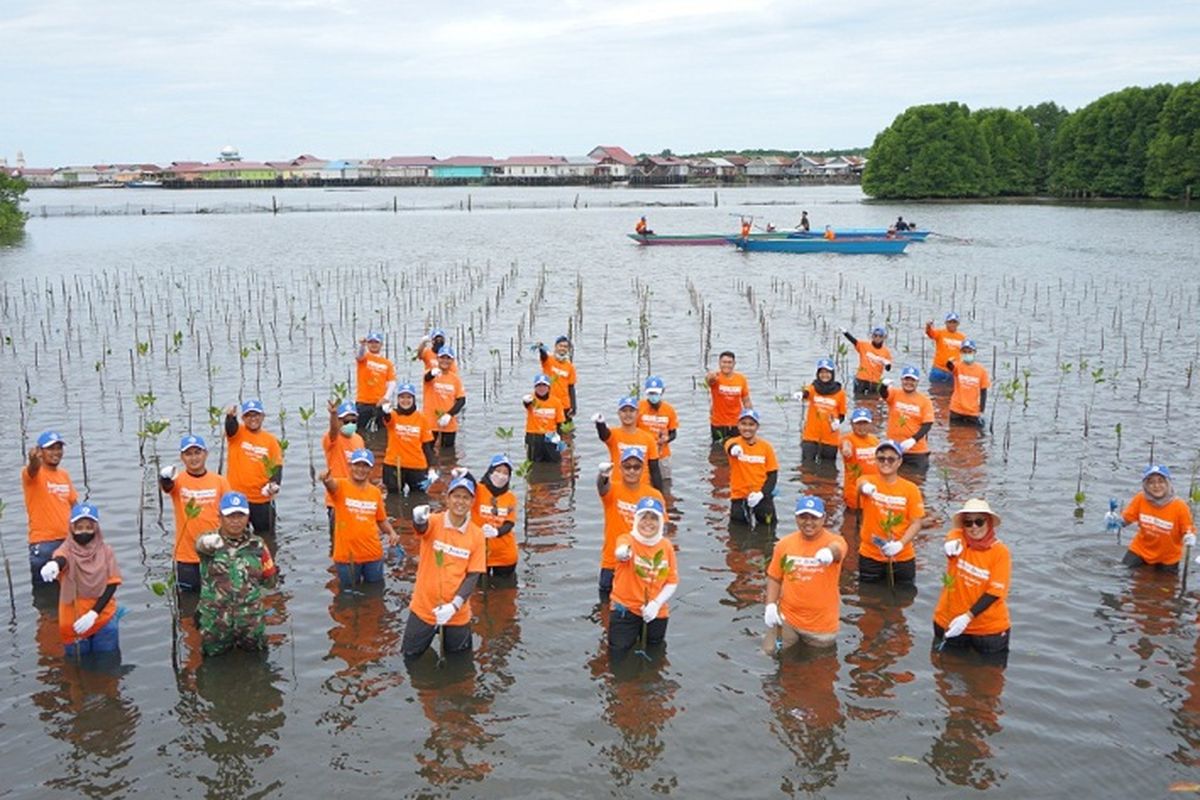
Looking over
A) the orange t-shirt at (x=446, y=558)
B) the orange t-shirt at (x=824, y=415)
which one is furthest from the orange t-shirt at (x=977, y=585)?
the orange t-shirt at (x=824, y=415)

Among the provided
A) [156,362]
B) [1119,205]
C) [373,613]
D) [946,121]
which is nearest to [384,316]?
[156,362]

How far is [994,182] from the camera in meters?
122

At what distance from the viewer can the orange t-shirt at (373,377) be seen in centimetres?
1936

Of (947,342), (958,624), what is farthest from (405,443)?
(947,342)

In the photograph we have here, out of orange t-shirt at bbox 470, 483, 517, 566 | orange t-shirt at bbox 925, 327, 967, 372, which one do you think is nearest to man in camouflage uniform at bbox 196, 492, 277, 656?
orange t-shirt at bbox 470, 483, 517, 566

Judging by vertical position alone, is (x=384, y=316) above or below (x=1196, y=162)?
below

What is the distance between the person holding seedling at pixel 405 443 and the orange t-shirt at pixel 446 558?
5.02 meters

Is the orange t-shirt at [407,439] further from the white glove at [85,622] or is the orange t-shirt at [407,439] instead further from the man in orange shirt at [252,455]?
the white glove at [85,622]

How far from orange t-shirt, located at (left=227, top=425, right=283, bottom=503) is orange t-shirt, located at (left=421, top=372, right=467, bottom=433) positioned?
453 cm

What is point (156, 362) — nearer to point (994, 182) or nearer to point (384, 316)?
point (384, 316)

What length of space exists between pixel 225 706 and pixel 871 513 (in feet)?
25.9

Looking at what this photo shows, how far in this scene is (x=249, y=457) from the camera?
14.1 metres

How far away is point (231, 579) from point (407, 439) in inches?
232

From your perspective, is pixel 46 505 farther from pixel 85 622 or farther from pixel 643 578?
pixel 643 578
